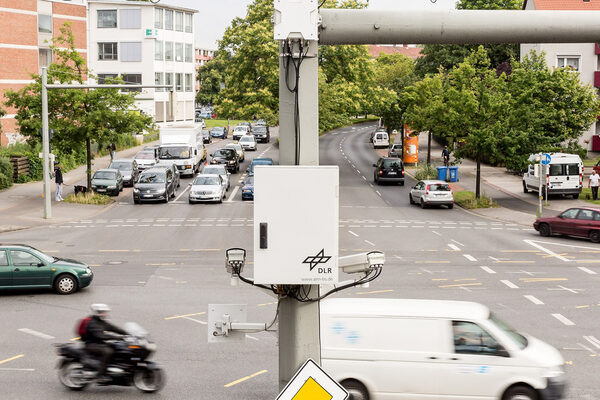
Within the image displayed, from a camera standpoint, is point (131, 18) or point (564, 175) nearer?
point (564, 175)

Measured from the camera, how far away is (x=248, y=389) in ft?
45.2

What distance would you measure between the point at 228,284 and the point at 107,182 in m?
23.7

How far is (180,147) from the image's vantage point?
5541 centimetres

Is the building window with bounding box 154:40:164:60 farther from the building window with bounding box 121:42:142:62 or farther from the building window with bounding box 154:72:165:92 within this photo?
the building window with bounding box 154:72:165:92

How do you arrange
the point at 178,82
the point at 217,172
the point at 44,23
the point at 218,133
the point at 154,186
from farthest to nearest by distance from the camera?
1. the point at 178,82
2. the point at 218,133
3. the point at 44,23
4. the point at 217,172
5. the point at 154,186

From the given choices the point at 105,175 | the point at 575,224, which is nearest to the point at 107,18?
the point at 105,175

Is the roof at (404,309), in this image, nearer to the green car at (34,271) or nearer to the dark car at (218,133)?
the green car at (34,271)

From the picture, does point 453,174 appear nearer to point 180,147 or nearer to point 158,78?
point 180,147

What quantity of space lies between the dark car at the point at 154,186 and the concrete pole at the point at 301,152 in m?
36.2

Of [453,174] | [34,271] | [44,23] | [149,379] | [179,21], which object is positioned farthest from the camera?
[179,21]

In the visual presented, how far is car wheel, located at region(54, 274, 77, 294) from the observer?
21.9 m

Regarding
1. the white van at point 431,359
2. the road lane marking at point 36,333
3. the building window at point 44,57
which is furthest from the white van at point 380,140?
the white van at point 431,359

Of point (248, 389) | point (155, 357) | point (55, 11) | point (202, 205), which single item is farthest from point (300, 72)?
point (55, 11)

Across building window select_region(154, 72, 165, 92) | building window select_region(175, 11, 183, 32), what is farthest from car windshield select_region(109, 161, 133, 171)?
building window select_region(175, 11, 183, 32)
